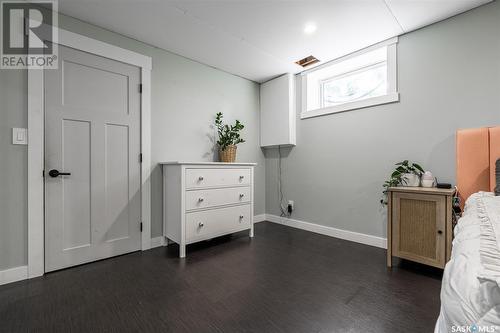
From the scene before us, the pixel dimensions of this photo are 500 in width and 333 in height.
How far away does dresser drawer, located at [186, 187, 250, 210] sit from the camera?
2.27 meters

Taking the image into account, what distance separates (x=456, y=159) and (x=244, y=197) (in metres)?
2.04

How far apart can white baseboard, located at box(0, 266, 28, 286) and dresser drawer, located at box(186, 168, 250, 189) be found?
139cm

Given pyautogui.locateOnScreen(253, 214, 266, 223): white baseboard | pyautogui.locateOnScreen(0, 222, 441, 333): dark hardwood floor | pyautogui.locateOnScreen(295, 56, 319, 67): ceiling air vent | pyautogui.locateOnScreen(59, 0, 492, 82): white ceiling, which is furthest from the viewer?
pyautogui.locateOnScreen(253, 214, 266, 223): white baseboard

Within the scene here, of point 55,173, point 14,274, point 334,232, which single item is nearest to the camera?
point 14,274

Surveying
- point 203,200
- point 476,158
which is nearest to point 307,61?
point 476,158

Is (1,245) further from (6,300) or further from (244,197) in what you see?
(244,197)

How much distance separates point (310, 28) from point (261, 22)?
479mm

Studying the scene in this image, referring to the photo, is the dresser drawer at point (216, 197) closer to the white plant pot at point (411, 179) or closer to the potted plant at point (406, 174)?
the potted plant at point (406, 174)

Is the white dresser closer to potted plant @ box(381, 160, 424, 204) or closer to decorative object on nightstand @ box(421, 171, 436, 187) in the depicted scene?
potted plant @ box(381, 160, 424, 204)

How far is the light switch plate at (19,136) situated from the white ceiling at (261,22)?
109 centimetres

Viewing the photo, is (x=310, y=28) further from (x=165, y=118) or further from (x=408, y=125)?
(x=165, y=118)

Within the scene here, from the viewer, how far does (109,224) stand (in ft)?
7.16

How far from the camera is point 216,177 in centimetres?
247

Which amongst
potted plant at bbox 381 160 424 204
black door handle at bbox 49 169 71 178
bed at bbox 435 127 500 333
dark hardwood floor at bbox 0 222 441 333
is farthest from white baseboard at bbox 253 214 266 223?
bed at bbox 435 127 500 333
